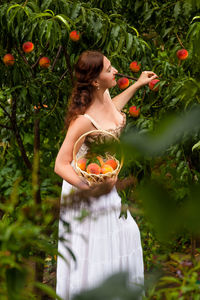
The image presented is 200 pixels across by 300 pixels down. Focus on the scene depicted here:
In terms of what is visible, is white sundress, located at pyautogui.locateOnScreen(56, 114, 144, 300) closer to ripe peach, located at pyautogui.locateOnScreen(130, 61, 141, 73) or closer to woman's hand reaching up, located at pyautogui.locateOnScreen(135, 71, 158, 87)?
woman's hand reaching up, located at pyautogui.locateOnScreen(135, 71, 158, 87)

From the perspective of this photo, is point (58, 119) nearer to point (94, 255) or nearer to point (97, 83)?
point (97, 83)

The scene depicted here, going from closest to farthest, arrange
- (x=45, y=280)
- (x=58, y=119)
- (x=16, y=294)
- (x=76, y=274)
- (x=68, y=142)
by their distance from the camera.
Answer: (x=16, y=294) → (x=68, y=142) → (x=76, y=274) → (x=58, y=119) → (x=45, y=280)

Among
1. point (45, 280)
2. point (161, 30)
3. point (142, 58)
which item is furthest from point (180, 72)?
point (45, 280)

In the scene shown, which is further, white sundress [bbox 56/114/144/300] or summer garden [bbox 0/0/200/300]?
A: white sundress [bbox 56/114/144/300]

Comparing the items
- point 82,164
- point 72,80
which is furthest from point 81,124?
point 72,80

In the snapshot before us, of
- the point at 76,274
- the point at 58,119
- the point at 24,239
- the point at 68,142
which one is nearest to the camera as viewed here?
the point at 24,239

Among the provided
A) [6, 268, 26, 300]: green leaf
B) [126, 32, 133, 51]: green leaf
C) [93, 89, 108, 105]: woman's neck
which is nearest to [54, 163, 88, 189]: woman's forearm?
[93, 89, 108, 105]: woman's neck

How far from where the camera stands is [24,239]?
59 cm

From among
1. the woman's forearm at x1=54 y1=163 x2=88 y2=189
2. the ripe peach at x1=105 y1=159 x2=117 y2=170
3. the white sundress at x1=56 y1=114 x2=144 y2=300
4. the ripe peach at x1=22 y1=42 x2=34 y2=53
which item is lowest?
the white sundress at x1=56 y1=114 x2=144 y2=300

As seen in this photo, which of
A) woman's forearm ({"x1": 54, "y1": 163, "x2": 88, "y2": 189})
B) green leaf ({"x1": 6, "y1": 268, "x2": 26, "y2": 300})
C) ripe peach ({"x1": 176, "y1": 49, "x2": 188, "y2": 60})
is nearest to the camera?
green leaf ({"x1": 6, "y1": 268, "x2": 26, "y2": 300})

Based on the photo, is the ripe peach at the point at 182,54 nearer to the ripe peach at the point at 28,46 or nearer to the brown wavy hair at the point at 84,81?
the brown wavy hair at the point at 84,81

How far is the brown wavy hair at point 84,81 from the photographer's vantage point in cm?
207

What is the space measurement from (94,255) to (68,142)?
1.91 feet

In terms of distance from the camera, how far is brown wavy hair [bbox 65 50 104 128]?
81.4 inches
